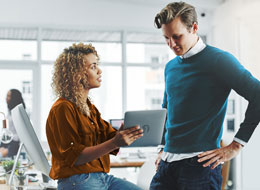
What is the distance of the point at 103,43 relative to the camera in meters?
6.68

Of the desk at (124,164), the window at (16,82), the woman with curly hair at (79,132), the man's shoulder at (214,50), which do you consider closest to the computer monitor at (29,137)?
the woman with curly hair at (79,132)

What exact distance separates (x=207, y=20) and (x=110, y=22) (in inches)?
78.0

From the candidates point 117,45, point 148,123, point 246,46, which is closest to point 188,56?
point 148,123

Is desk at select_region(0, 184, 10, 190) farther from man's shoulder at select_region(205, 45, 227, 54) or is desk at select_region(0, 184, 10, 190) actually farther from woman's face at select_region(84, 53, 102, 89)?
man's shoulder at select_region(205, 45, 227, 54)

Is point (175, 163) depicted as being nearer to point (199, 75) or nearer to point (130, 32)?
point (199, 75)

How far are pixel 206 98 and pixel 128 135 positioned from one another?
0.42 meters

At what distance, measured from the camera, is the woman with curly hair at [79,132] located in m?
1.72

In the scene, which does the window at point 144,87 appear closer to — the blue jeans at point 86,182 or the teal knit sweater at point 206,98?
the blue jeans at point 86,182

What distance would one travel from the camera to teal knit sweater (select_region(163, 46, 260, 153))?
1.39 m

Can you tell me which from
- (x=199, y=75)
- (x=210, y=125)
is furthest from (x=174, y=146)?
(x=199, y=75)

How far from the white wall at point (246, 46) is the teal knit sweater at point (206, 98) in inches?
172

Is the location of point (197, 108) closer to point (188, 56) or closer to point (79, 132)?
point (188, 56)

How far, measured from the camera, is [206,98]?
146cm

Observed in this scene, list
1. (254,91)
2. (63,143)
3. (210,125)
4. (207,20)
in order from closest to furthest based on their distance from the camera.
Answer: (254,91)
(210,125)
(63,143)
(207,20)
